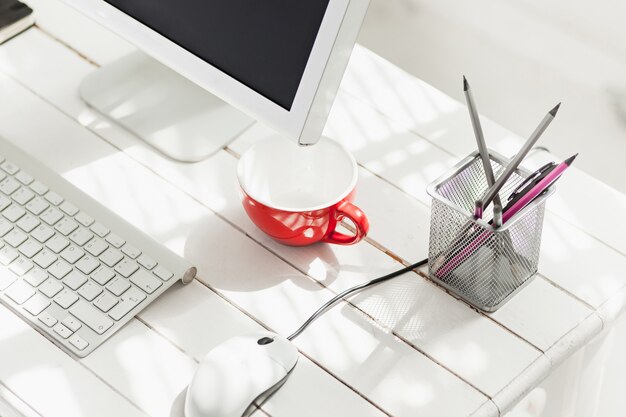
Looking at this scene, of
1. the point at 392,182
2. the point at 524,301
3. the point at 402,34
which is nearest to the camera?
the point at 524,301

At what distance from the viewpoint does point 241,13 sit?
878 mm

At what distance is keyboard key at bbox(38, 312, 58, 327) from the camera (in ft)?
2.86

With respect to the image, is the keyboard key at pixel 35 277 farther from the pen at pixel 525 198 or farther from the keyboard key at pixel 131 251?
the pen at pixel 525 198

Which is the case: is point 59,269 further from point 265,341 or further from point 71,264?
point 265,341

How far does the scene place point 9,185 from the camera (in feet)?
3.28

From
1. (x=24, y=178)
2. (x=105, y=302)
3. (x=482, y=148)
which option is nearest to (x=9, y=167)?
(x=24, y=178)

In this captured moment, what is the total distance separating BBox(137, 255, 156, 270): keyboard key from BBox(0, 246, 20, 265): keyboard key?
0.13m

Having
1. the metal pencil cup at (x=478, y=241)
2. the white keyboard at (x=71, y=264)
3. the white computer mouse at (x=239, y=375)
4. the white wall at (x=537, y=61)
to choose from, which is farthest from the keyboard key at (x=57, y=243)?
the white wall at (x=537, y=61)

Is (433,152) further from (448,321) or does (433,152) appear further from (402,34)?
(402,34)

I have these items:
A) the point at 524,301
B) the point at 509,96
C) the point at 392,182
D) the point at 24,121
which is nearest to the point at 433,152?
the point at 392,182

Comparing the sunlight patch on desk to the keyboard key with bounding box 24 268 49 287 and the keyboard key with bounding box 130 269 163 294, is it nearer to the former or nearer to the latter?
the keyboard key with bounding box 130 269 163 294

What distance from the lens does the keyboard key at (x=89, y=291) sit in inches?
35.2

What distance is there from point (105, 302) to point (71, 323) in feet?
0.13

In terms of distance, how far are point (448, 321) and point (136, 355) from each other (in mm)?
315
